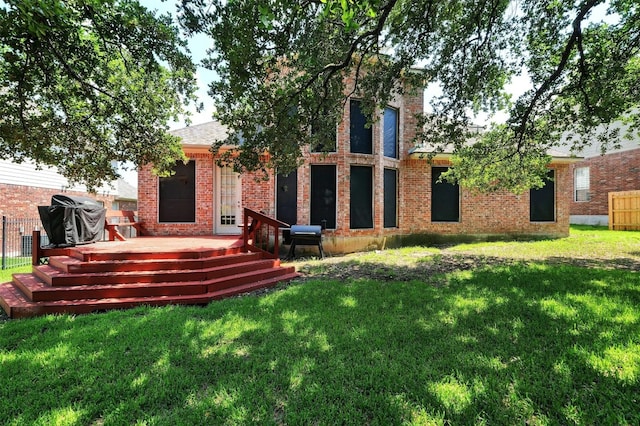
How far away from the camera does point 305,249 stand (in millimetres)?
9617

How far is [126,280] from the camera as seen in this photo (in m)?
4.95

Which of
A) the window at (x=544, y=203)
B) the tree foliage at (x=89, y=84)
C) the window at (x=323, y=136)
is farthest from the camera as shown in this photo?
the window at (x=544, y=203)

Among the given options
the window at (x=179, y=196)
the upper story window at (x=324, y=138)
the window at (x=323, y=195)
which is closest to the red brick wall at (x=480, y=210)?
the window at (x=323, y=195)

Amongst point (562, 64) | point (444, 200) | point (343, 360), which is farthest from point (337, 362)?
point (444, 200)

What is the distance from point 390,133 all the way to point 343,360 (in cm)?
969

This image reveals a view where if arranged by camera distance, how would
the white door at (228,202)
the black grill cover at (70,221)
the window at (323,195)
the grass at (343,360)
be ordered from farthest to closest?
1. the white door at (228,202)
2. the window at (323,195)
3. the black grill cover at (70,221)
4. the grass at (343,360)

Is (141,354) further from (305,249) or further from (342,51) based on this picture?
(305,249)

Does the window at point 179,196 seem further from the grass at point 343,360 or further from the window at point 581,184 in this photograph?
the window at point 581,184

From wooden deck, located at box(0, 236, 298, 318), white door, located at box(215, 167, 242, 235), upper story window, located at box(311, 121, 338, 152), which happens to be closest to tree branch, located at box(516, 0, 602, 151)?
upper story window, located at box(311, 121, 338, 152)

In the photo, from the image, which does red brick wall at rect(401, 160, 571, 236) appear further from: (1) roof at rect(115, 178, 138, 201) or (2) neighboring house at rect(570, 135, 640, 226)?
(1) roof at rect(115, 178, 138, 201)

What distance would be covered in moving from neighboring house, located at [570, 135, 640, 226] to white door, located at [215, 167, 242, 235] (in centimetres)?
2028

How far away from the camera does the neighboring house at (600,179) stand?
15.6m

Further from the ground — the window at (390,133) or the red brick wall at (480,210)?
the window at (390,133)

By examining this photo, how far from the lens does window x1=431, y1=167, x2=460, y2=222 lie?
11.8 m
